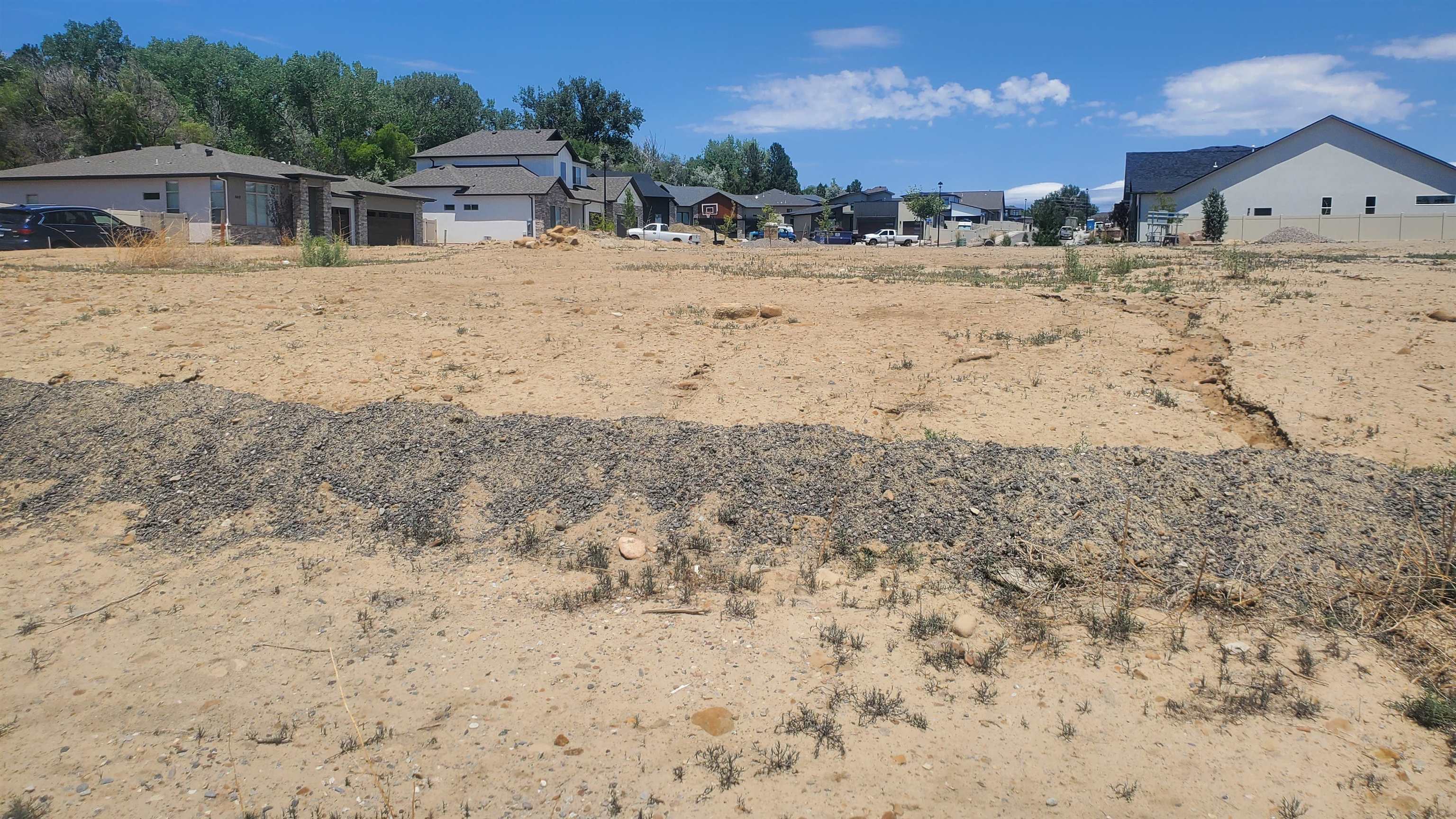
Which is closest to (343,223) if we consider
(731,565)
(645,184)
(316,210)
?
(316,210)

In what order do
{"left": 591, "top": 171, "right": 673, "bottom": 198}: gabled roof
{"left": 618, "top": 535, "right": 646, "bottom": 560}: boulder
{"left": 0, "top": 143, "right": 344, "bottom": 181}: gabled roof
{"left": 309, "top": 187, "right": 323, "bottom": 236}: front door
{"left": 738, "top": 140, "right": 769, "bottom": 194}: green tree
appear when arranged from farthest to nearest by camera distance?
{"left": 738, "top": 140, "right": 769, "bottom": 194}: green tree < {"left": 591, "top": 171, "right": 673, "bottom": 198}: gabled roof < {"left": 309, "top": 187, "right": 323, "bottom": 236}: front door < {"left": 0, "top": 143, "right": 344, "bottom": 181}: gabled roof < {"left": 618, "top": 535, "right": 646, "bottom": 560}: boulder

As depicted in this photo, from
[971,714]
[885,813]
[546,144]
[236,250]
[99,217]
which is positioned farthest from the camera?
[546,144]

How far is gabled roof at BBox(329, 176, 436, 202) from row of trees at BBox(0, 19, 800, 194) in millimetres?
13229

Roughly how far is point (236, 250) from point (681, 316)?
16.5 m

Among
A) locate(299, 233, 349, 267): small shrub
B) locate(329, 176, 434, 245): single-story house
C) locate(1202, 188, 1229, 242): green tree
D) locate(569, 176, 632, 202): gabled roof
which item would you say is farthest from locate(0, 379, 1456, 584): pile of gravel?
locate(569, 176, 632, 202): gabled roof

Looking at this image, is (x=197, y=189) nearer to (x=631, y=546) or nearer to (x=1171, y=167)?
(x=631, y=546)

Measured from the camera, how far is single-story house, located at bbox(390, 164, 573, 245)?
1853 inches

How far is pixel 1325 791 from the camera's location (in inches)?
164

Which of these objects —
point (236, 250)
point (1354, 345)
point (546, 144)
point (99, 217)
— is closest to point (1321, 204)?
point (546, 144)

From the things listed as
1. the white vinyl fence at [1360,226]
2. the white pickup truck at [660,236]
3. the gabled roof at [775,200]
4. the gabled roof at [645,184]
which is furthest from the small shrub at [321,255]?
the gabled roof at [775,200]

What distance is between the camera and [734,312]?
12.1m

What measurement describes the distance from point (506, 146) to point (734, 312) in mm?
47281

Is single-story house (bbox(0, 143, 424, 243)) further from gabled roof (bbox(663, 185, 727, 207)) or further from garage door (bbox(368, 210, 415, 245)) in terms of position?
gabled roof (bbox(663, 185, 727, 207))

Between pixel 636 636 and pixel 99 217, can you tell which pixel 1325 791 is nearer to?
pixel 636 636
